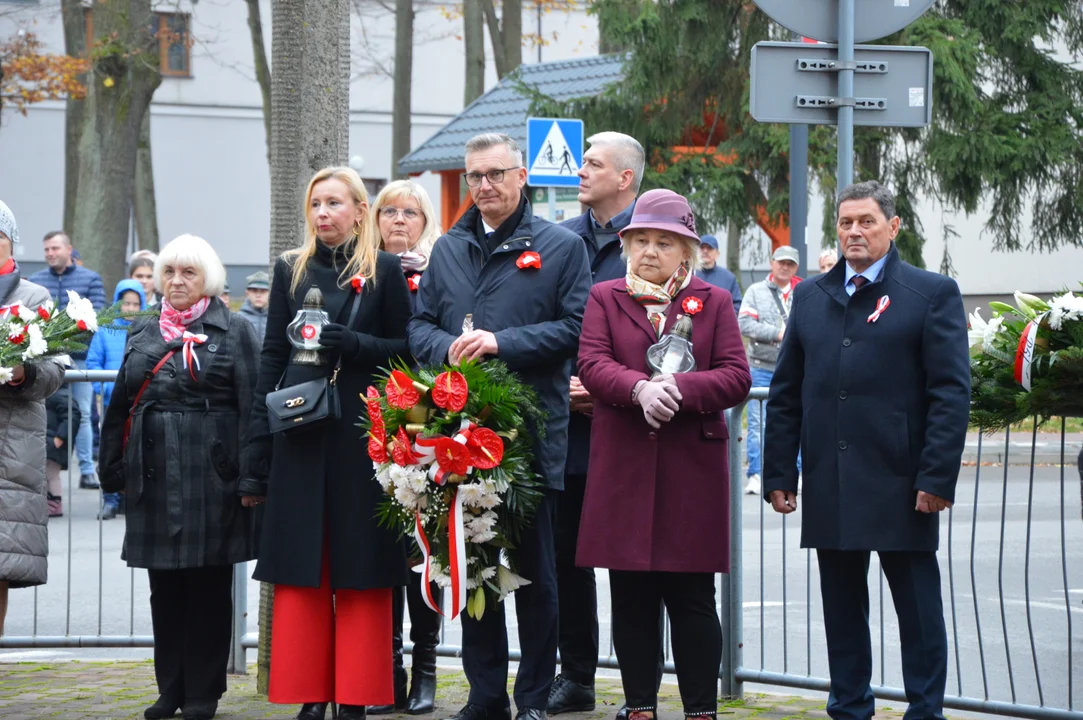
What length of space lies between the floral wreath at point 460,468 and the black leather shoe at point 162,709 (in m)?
1.28

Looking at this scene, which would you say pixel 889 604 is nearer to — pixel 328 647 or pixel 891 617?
pixel 891 617

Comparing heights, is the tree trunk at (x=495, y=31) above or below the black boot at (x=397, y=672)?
above

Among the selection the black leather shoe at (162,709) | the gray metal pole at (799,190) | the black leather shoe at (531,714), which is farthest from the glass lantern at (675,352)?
the gray metal pole at (799,190)

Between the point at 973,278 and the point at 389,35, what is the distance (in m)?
19.2

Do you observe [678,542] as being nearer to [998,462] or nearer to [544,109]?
[998,462]

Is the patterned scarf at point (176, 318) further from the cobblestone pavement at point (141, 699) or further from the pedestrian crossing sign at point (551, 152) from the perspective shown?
the pedestrian crossing sign at point (551, 152)

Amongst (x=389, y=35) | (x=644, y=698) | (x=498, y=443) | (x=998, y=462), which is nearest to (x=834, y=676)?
(x=644, y=698)

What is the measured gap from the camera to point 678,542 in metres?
5.57

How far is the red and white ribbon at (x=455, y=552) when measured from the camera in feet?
18.0

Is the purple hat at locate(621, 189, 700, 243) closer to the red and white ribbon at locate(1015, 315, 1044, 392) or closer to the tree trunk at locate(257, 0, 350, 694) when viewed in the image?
the red and white ribbon at locate(1015, 315, 1044, 392)

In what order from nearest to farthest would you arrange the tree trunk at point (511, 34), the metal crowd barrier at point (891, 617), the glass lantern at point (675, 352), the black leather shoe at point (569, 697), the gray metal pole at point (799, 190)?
the glass lantern at point (675, 352) → the black leather shoe at point (569, 697) → the metal crowd barrier at point (891, 617) → the gray metal pole at point (799, 190) → the tree trunk at point (511, 34)

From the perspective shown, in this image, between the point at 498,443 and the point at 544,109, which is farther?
the point at 544,109

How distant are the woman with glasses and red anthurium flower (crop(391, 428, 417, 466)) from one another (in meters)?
0.63

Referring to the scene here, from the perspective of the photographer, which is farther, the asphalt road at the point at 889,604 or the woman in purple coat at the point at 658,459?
the asphalt road at the point at 889,604
